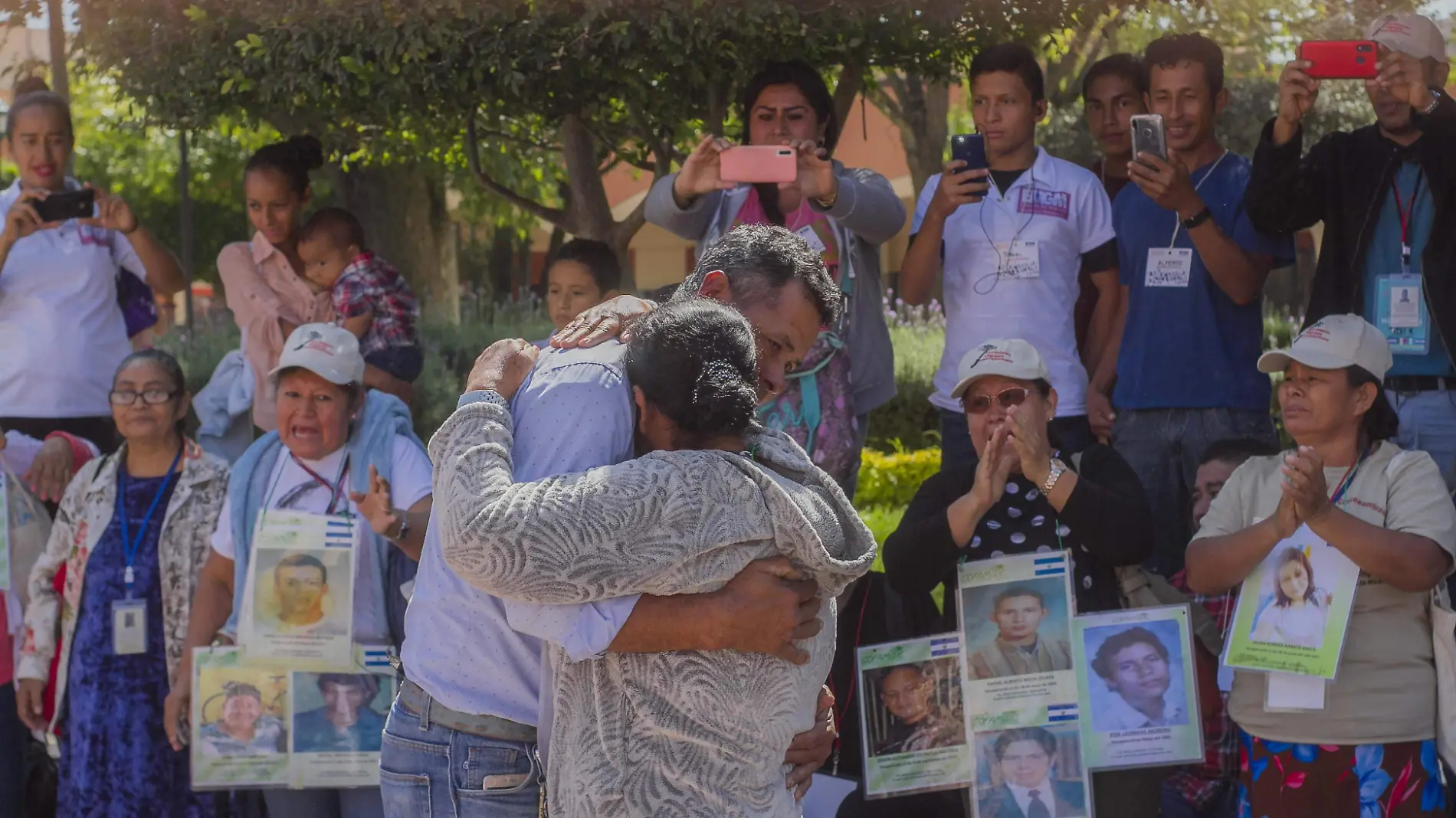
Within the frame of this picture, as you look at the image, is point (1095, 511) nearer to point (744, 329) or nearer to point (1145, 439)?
point (1145, 439)

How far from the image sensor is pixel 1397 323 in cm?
491

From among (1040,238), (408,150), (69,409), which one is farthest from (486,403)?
(408,150)

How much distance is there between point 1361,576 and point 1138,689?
66cm

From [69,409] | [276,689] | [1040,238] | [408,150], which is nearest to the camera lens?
[276,689]

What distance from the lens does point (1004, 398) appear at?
15.6 ft

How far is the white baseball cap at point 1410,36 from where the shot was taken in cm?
480

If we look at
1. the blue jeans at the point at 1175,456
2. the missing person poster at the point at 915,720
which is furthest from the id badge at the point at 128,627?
the blue jeans at the point at 1175,456

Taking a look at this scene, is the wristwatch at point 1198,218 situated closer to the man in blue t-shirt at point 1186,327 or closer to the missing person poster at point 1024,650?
the man in blue t-shirt at point 1186,327

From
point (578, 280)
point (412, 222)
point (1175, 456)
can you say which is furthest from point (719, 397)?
point (412, 222)

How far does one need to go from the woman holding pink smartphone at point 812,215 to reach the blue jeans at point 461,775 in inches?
85.6

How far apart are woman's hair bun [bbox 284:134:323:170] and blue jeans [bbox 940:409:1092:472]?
264 cm

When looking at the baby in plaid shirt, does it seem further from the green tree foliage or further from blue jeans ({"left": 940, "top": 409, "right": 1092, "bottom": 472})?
the green tree foliage

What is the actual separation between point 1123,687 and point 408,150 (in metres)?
4.55

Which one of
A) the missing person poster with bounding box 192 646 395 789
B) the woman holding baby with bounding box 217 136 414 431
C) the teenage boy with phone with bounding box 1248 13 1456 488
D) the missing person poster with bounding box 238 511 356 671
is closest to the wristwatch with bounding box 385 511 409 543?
the missing person poster with bounding box 238 511 356 671
